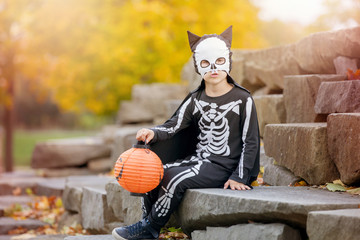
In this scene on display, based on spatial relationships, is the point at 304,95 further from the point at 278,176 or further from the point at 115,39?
the point at 115,39

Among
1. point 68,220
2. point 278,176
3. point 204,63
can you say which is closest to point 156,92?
point 68,220

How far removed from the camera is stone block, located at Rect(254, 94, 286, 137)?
5391 millimetres

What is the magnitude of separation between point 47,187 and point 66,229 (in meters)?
2.08

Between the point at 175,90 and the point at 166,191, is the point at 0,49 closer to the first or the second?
the point at 175,90

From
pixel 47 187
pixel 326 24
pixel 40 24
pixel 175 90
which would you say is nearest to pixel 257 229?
pixel 47 187

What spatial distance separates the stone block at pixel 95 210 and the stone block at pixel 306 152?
6.60 feet

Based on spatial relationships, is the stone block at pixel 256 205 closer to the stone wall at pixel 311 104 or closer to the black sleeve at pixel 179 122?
the stone wall at pixel 311 104

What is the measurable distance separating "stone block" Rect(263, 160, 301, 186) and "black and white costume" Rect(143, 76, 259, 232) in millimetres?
428

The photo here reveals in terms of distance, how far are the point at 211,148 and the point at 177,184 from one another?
18.2 inches

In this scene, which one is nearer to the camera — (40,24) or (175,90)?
(175,90)

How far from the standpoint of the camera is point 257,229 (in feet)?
11.0

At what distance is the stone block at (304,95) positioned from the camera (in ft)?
15.7

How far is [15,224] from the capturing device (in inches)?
256

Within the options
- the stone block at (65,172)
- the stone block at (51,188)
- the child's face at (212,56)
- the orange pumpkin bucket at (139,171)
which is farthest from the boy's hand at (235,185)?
the stone block at (65,172)
